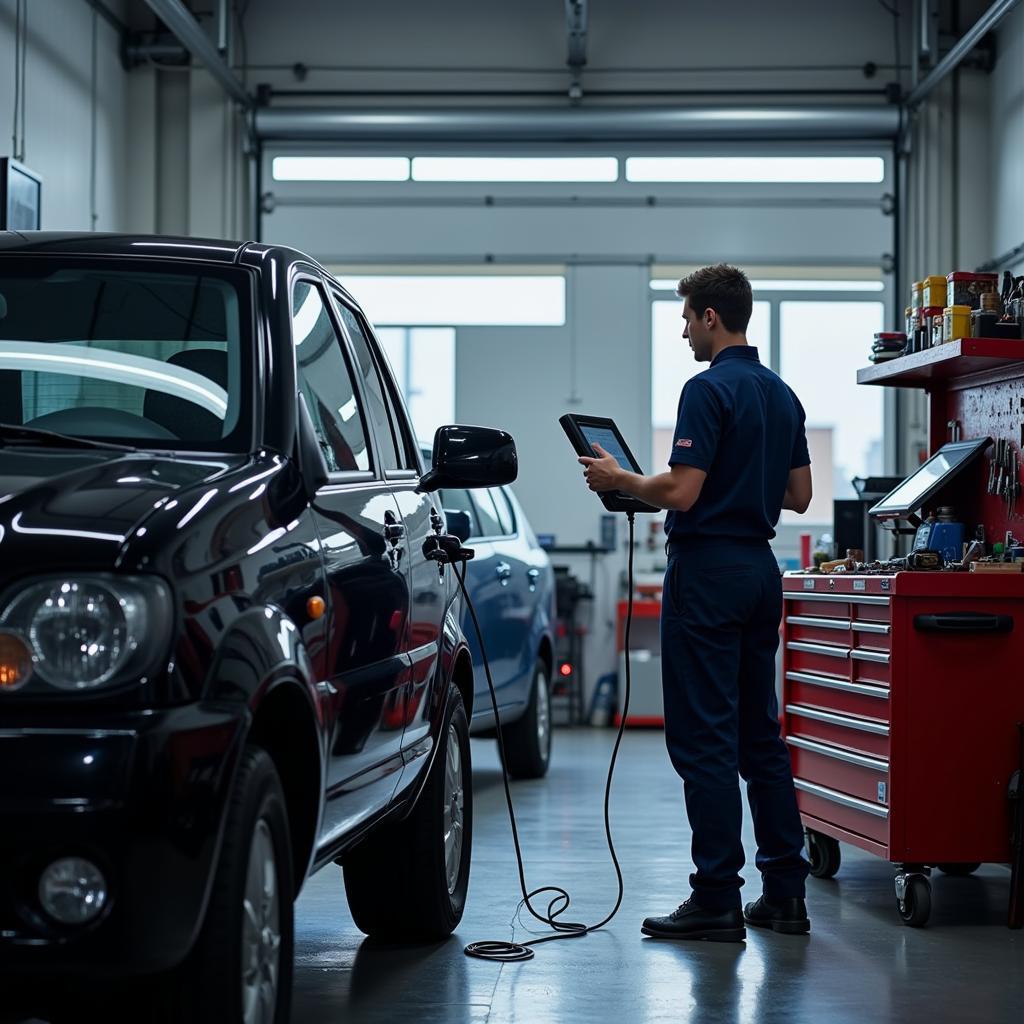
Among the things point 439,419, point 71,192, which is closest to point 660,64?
point 439,419

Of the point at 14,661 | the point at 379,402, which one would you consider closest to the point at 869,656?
the point at 379,402

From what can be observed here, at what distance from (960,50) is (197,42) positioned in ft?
16.3

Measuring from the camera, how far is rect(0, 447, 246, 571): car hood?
1965mm

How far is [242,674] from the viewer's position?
208 centimetres

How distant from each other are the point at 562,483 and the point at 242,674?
946 centimetres

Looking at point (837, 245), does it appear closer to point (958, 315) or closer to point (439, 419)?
point (439, 419)

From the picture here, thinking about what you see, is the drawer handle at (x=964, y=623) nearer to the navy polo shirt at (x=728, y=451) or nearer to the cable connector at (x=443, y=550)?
the navy polo shirt at (x=728, y=451)

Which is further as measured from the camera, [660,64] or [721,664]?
[660,64]

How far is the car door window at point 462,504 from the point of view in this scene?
22.7 feet

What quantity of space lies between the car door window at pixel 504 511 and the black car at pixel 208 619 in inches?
150

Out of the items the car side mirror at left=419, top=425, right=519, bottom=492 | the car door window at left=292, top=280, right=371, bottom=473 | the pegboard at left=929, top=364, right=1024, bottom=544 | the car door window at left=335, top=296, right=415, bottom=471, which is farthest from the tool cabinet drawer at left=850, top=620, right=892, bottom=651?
the car door window at left=292, top=280, right=371, bottom=473

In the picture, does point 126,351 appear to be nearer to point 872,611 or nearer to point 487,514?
point 872,611

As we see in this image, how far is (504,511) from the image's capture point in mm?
7723

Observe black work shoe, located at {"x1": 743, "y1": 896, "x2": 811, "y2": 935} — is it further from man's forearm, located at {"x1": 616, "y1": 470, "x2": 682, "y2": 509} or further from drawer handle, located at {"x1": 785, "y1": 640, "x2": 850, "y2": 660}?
man's forearm, located at {"x1": 616, "y1": 470, "x2": 682, "y2": 509}
